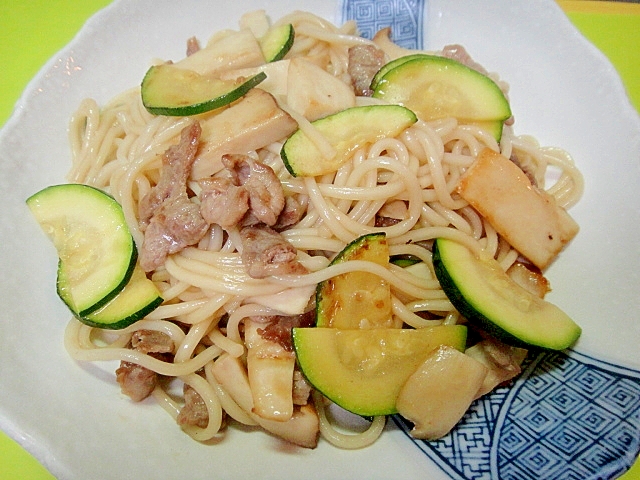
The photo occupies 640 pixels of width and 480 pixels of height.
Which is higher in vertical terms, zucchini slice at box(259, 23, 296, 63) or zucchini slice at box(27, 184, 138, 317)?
zucchini slice at box(259, 23, 296, 63)

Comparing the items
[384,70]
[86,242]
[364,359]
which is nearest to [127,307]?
[86,242]

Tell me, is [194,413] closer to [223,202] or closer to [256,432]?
[256,432]

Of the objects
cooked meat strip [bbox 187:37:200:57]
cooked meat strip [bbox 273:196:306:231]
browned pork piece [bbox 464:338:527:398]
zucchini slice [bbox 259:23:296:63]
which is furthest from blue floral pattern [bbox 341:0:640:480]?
cooked meat strip [bbox 187:37:200:57]

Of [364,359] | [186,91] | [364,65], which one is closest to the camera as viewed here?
[364,359]

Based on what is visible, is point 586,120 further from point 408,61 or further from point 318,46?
point 318,46

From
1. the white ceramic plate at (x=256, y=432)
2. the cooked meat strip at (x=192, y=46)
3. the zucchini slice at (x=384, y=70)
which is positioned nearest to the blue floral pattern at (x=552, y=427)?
the white ceramic plate at (x=256, y=432)

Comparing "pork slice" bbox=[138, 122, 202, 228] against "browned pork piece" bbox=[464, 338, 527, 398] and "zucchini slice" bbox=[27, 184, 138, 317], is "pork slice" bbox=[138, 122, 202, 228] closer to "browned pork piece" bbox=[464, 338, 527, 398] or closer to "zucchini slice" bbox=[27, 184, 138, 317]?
"zucchini slice" bbox=[27, 184, 138, 317]
